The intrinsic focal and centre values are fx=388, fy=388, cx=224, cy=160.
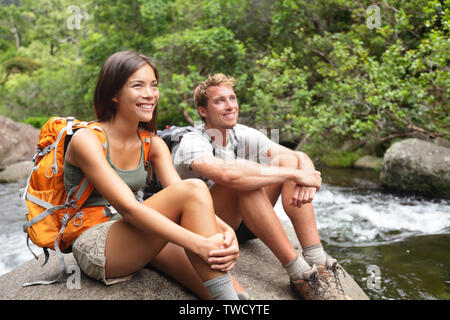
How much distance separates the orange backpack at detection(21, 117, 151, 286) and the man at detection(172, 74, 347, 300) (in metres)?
0.71

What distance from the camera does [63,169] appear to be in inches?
78.7

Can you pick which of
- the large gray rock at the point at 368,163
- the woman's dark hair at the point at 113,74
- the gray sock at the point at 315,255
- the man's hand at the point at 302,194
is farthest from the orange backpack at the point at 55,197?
the large gray rock at the point at 368,163

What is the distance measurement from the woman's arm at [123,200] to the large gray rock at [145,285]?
1.51 feet

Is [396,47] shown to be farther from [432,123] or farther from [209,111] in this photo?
[209,111]

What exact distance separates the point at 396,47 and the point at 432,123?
159cm

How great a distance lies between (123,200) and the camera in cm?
182

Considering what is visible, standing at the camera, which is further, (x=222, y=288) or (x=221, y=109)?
(x=221, y=109)

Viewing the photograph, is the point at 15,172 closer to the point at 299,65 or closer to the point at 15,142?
the point at 15,142

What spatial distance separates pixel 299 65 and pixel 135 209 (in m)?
10.9

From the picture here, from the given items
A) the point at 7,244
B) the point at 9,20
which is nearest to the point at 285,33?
the point at 7,244

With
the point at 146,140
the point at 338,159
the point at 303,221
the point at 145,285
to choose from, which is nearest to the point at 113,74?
the point at 146,140

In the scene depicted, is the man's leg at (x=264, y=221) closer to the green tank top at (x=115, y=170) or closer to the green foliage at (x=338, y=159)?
the green tank top at (x=115, y=170)

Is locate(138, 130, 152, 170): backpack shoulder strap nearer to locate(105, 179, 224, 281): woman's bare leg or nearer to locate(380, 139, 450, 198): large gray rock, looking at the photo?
locate(105, 179, 224, 281): woman's bare leg
